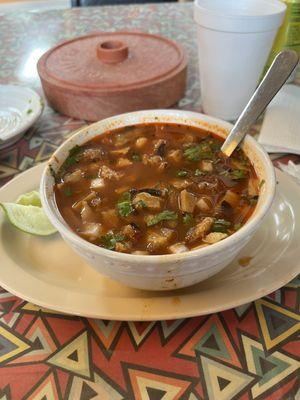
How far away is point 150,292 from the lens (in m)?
1.01

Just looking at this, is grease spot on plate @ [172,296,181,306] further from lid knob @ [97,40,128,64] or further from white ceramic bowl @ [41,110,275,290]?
lid knob @ [97,40,128,64]

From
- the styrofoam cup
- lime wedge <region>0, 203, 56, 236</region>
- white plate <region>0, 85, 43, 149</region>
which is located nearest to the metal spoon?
the styrofoam cup

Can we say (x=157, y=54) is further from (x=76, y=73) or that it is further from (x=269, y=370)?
(x=269, y=370)

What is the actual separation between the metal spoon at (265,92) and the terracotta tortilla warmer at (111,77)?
622mm

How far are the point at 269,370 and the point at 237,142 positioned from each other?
604 mm

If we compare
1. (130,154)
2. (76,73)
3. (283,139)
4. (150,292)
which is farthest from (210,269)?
(76,73)

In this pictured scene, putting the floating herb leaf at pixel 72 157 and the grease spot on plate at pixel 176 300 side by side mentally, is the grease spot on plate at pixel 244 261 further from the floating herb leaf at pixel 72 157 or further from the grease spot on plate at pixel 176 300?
the floating herb leaf at pixel 72 157

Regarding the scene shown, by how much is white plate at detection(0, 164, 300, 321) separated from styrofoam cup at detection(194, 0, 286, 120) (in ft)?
1.98

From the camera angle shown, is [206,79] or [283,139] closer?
[283,139]

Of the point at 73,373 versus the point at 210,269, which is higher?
the point at 210,269

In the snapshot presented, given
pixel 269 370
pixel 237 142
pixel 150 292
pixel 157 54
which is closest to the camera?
pixel 269 370

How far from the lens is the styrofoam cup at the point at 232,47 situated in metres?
1.57

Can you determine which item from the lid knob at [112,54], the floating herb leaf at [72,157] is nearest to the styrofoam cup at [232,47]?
the lid knob at [112,54]

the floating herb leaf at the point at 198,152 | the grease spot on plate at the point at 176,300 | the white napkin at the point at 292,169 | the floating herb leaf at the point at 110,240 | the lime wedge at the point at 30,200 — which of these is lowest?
the white napkin at the point at 292,169
